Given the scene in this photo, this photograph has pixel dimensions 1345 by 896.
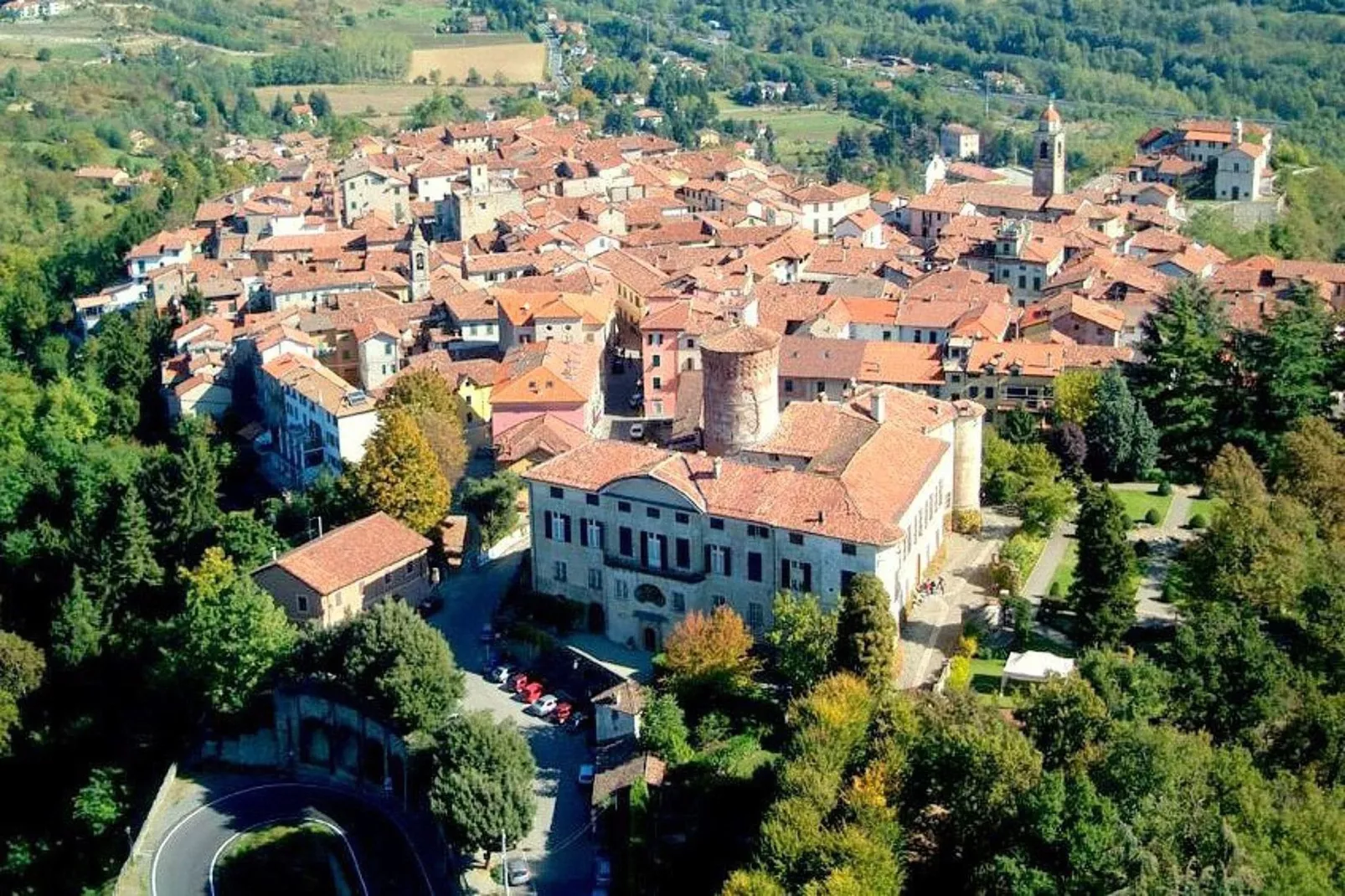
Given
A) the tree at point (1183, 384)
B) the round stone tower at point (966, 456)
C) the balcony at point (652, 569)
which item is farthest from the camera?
the tree at point (1183, 384)

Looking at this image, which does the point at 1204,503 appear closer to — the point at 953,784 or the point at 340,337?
the point at 953,784

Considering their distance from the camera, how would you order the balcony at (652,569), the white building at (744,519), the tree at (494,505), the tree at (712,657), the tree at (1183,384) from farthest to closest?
1. the tree at (1183,384)
2. the tree at (494,505)
3. the balcony at (652,569)
4. the white building at (744,519)
5. the tree at (712,657)

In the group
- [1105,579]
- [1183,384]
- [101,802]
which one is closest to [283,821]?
[101,802]

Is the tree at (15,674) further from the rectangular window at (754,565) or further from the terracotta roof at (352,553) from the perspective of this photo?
the rectangular window at (754,565)

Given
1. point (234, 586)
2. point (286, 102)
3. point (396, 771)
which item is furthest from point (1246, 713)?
point (286, 102)

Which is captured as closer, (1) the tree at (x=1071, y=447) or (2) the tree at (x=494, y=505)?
(2) the tree at (x=494, y=505)

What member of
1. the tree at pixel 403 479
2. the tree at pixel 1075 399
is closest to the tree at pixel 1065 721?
the tree at pixel 1075 399

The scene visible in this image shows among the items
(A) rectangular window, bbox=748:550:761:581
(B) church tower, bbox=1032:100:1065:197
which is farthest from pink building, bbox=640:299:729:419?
(B) church tower, bbox=1032:100:1065:197
